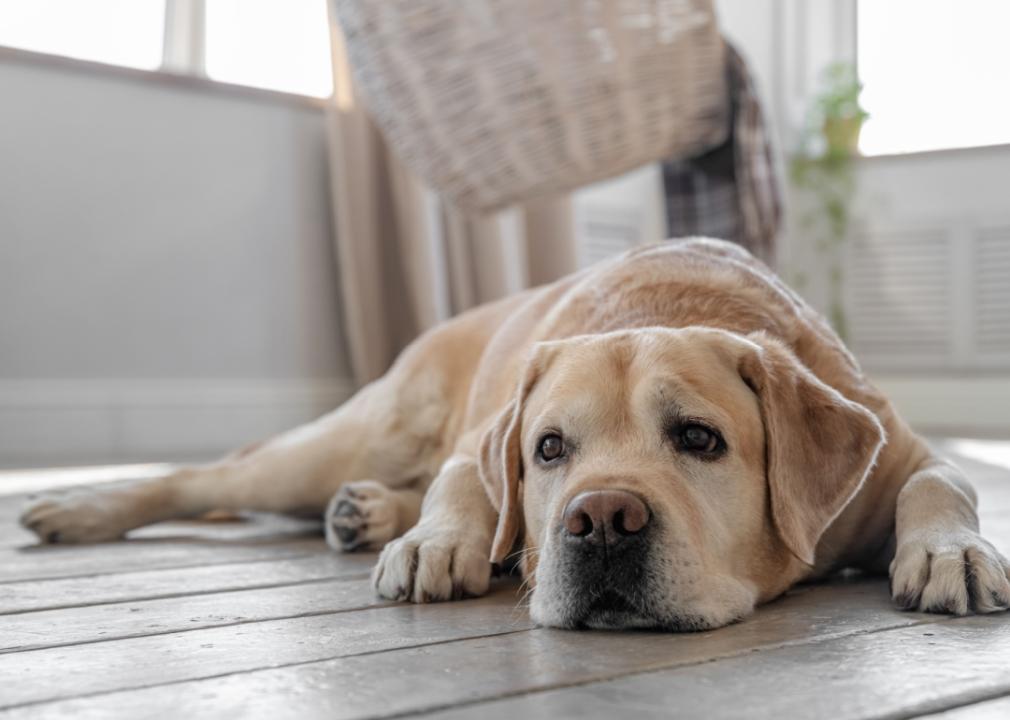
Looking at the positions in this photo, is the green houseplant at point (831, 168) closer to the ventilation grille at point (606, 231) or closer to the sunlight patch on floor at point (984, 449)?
the ventilation grille at point (606, 231)

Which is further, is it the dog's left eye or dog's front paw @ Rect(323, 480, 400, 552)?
dog's front paw @ Rect(323, 480, 400, 552)

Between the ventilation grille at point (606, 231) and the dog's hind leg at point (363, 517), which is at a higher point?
the dog's hind leg at point (363, 517)

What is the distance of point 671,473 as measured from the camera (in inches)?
65.1

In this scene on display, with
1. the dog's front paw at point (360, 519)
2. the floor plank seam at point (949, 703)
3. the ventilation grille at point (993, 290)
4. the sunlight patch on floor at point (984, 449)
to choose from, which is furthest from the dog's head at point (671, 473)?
the ventilation grille at point (993, 290)

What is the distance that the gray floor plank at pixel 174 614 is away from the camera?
1.62 metres

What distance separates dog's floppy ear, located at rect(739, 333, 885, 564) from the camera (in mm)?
1743

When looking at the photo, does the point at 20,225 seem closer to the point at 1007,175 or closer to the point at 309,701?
the point at 309,701

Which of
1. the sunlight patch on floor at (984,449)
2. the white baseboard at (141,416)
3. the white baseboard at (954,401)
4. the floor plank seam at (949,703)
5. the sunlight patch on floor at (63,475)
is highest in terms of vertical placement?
the floor plank seam at (949,703)

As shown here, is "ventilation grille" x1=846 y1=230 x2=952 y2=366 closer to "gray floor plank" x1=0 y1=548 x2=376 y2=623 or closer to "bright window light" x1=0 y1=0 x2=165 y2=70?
"bright window light" x1=0 y1=0 x2=165 y2=70

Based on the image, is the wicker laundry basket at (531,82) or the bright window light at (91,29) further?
the bright window light at (91,29)

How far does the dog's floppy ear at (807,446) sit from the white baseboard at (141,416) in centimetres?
339

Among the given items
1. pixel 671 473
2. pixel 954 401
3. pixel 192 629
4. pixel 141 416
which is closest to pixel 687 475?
pixel 671 473

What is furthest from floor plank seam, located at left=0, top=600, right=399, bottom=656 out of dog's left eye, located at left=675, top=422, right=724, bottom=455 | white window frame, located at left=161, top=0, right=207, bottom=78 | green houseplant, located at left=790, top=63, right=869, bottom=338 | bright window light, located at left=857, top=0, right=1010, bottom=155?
bright window light, located at left=857, top=0, right=1010, bottom=155

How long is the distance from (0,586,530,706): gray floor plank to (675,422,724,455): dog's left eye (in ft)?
1.13
